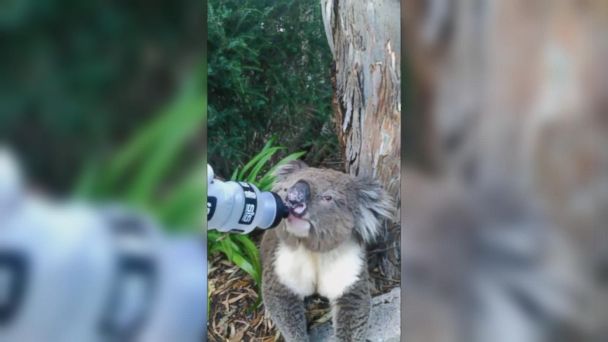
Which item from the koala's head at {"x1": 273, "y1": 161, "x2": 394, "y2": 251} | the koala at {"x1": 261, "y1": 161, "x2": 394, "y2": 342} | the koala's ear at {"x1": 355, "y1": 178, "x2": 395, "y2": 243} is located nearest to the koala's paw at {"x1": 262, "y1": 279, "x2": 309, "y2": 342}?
the koala at {"x1": 261, "y1": 161, "x2": 394, "y2": 342}

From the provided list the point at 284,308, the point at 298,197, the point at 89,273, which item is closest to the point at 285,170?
the point at 298,197

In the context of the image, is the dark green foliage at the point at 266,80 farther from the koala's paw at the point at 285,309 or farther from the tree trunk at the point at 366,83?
the koala's paw at the point at 285,309

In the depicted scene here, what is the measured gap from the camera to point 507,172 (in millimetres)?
1783

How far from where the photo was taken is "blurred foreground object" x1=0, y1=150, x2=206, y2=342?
57.3 inches

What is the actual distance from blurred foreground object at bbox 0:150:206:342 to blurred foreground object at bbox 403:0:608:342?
0.55 m

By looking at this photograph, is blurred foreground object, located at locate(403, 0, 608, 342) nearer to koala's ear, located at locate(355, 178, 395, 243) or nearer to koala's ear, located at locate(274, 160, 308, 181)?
koala's ear, located at locate(355, 178, 395, 243)

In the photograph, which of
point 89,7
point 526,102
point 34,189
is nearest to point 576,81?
point 526,102

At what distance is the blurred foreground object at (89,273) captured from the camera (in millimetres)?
1456

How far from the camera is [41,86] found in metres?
1.46

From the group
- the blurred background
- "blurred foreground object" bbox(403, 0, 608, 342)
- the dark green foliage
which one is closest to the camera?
the blurred background

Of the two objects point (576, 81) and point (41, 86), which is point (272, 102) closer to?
point (41, 86)

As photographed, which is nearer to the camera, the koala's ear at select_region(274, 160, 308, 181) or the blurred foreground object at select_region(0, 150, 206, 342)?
the blurred foreground object at select_region(0, 150, 206, 342)

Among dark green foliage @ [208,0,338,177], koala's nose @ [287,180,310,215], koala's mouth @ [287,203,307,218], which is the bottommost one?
koala's mouth @ [287,203,307,218]

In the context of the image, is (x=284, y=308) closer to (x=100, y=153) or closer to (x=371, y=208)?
(x=371, y=208)
